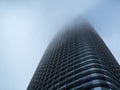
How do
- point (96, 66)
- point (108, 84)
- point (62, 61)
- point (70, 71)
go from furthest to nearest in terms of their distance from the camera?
point (62, 61), point (70, 71), point (96, 66), point (108, 84)

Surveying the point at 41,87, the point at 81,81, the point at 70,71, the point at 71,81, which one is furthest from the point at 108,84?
the point at 41,87

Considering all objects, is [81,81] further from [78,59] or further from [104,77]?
[78,59]

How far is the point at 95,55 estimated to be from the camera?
64125 mm

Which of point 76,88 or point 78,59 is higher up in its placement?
point 78,59

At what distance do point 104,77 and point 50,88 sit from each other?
59.0ft

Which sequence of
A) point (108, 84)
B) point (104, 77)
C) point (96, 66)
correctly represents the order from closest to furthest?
point (108, 84)
point (104, 77)
point (96, 66)

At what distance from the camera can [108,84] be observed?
47719mm

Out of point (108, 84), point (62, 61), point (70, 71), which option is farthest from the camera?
point (62, 61)

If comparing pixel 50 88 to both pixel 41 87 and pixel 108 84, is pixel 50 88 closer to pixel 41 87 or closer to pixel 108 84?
pixel 41 87

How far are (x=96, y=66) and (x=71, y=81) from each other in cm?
702

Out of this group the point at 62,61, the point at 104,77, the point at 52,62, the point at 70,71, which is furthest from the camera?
the point at 52,62

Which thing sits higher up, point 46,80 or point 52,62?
point 52,62

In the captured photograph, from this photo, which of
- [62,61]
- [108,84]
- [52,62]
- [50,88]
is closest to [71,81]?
[50,88]

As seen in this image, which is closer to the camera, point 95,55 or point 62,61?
point 95,55
